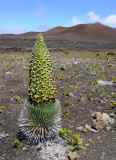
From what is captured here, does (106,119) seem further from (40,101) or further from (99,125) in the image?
(40,101)

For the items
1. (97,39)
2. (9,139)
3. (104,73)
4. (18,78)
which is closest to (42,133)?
(9,139)

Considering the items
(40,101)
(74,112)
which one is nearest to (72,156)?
(40,101)

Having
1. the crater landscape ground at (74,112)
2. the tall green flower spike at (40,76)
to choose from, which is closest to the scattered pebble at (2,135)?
the crater landscape ground at (74,112)

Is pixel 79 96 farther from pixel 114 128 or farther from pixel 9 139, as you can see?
pixel 9 139

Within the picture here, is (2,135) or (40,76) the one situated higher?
(40,76)

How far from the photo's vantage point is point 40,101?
348 centimetres

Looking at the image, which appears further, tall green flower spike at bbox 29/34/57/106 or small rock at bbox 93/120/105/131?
small rock at bbox 93/120/105/131

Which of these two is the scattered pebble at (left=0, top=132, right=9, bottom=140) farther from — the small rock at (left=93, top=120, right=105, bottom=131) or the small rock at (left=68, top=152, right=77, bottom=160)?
the small rock at (left=93, top=120, right=105, bottom=131)

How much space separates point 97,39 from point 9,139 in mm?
59416

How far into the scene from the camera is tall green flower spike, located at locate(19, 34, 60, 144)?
11.5 ft

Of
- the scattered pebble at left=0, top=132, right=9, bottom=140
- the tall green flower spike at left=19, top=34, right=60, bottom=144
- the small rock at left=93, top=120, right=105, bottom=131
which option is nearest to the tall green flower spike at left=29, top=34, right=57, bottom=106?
the tall green flower spike at left=19, top=34, right=60, bottom=144

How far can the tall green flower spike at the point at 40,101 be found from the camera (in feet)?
11.5

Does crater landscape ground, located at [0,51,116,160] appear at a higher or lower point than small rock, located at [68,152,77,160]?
higher

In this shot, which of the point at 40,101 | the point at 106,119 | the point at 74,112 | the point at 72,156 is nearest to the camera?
the point at 40,101
